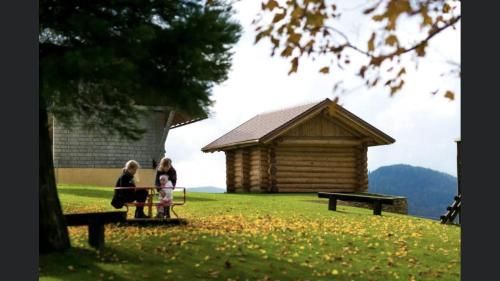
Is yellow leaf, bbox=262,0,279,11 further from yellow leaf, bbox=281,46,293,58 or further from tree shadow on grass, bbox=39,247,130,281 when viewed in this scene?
tree shadow on grass, bbox=39,247,130,281

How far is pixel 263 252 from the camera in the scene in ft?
34.5

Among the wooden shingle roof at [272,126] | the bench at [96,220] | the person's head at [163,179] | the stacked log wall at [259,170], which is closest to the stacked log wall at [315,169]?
the stacked log wall at [259,170]

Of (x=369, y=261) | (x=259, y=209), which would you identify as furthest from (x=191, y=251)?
(x=259, y=209)

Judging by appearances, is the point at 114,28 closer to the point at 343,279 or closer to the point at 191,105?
the point at 191,105

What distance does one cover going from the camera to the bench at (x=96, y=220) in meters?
10.3

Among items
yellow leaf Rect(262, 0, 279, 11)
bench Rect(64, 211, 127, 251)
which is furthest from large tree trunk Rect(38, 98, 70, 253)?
yellow leaf Rect(262, 0, 279, 11)

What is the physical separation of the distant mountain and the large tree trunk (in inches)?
3648

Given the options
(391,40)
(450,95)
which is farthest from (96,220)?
(450,95)

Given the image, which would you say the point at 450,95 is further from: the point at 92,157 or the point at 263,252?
the point at 92,157

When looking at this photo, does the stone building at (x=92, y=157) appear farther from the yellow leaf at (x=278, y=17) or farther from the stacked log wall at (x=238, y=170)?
the yellow leaf at (x=278, y=17)

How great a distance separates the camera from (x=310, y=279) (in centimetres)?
918

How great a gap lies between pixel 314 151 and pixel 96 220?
64.7 ft

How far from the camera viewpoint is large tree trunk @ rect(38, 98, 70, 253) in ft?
32.2

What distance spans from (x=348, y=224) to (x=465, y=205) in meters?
10.4
